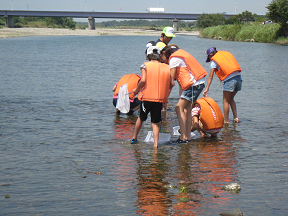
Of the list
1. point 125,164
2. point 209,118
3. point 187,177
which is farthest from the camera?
point 209,118

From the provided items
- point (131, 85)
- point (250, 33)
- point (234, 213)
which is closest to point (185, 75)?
point (131, 85)

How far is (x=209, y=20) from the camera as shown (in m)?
121

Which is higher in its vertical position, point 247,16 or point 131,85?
point 247,16

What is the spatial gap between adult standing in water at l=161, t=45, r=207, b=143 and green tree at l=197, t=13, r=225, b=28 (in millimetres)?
118074

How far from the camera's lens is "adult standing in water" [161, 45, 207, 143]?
7004mm

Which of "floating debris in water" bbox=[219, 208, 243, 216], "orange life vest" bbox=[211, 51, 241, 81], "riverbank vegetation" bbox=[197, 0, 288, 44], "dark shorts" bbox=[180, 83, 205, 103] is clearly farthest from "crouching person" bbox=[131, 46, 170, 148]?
"riverbank vegetation" bbox=[197, 0, 288, 44]

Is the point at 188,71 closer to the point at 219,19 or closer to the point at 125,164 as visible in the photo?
the point at 125,164

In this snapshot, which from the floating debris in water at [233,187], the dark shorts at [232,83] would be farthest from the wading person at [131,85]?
the floating debris in water at [233,187]

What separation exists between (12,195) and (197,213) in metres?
2.40

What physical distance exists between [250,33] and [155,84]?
6497cm

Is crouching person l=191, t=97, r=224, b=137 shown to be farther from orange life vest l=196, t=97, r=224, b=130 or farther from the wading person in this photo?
the wading person

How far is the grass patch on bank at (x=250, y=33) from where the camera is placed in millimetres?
61572

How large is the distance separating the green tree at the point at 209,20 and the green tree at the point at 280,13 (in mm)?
56083

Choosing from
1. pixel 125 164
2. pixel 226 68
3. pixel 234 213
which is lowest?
pixel 125 164
